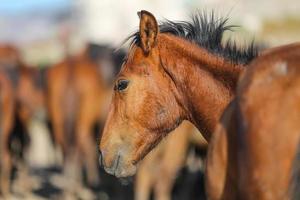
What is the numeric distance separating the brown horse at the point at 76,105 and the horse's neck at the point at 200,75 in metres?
7.61

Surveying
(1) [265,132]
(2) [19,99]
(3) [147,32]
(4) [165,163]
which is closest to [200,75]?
(3) [147,32]

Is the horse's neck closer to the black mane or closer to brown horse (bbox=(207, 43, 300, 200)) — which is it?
the black mane

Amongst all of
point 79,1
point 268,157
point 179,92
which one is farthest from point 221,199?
point 79,1

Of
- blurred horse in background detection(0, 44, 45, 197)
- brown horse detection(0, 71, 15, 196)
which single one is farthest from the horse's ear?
blurred horse in background detection(0, 44, 45, 197)

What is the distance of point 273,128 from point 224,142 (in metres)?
0.43

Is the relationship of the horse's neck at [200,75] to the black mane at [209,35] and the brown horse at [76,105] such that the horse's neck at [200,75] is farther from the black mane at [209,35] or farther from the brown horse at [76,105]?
the brown horse at [76,105]

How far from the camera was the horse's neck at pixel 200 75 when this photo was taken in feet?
17.0

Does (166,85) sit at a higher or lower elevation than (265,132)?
lower

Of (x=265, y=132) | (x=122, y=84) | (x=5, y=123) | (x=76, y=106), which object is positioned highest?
(x=265, y=132)

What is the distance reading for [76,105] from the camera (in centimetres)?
1285

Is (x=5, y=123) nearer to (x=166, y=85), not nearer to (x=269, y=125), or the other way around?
(x=166, y=85)

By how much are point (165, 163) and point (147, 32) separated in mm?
6751

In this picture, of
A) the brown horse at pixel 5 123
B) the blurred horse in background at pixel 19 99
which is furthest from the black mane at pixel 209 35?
the blurred horse in background at pixel 19 99

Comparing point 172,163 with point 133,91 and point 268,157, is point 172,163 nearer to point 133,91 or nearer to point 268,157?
point 133,91
